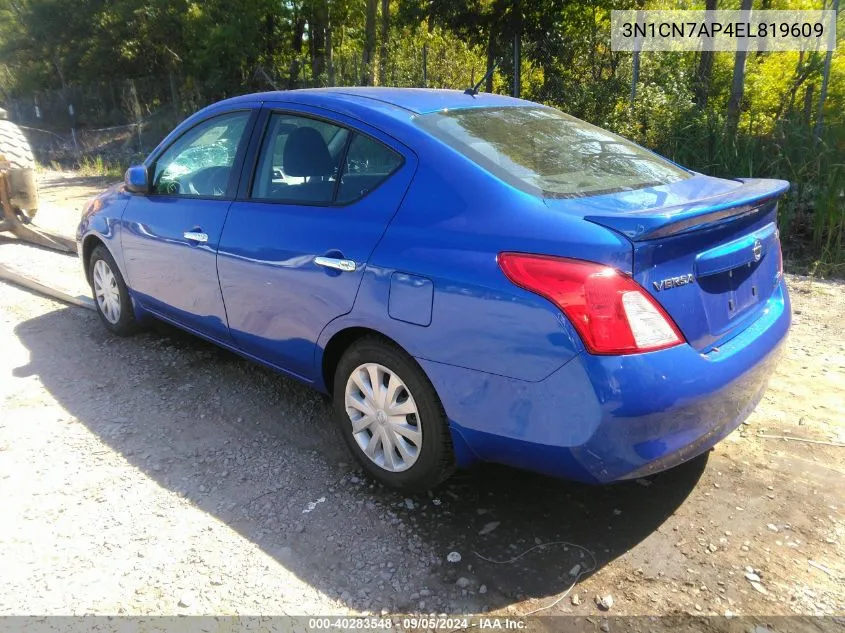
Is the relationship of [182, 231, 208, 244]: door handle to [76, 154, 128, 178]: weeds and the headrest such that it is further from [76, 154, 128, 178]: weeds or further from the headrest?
[76, 154, 128, 178]: weeds

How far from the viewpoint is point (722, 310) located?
2492 millimetres

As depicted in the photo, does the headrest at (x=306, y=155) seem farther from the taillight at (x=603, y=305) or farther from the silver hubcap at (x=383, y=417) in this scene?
the taillight at (x=603, y=305)

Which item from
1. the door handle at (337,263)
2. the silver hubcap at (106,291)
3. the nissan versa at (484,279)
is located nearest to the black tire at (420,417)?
the nissan versa at (484,279)

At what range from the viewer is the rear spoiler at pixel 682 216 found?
7.20 ft

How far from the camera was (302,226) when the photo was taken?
3088 millimetres

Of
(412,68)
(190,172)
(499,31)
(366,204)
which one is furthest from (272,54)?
(366,204)

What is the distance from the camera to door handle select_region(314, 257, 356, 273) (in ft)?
9.23

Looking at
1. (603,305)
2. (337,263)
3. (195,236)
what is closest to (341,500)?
(337,263)

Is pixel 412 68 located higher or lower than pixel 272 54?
lower


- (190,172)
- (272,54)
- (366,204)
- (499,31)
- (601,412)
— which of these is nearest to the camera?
(601,412)

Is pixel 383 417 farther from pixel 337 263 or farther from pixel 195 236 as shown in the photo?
pixel 195 236

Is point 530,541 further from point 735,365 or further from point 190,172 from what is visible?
point 190,172

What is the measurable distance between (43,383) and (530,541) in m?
3.20

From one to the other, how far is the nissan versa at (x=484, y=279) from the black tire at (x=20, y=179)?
5131 mm
